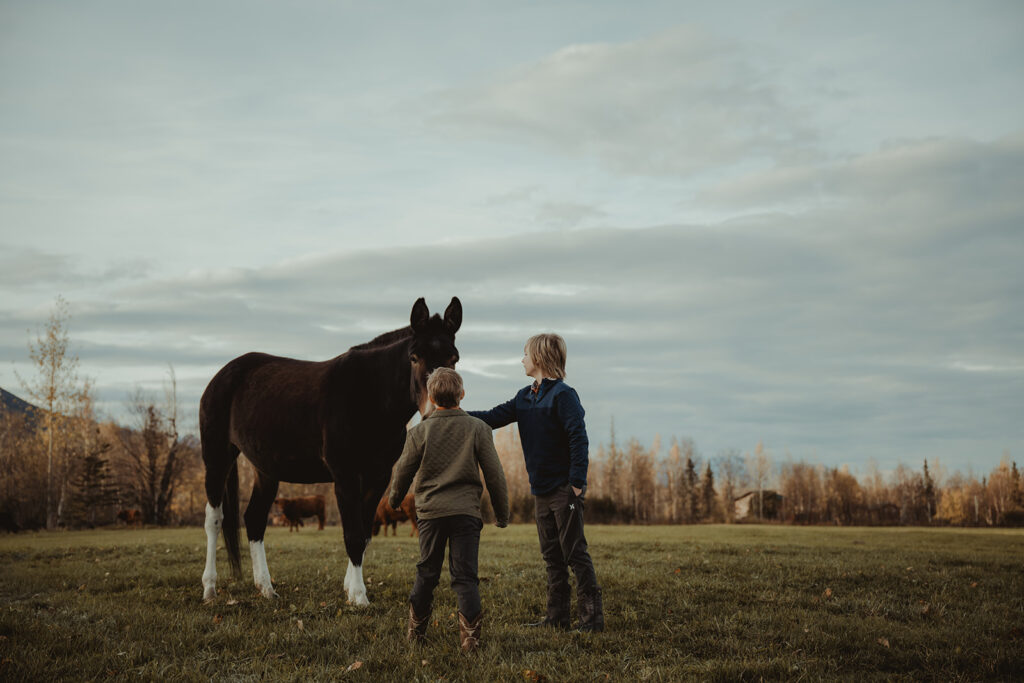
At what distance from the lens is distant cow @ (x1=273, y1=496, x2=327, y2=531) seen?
2545cm

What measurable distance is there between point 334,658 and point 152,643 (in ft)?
5.46

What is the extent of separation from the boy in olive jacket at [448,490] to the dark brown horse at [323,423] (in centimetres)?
68

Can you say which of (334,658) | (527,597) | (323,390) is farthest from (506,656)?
(323,390)

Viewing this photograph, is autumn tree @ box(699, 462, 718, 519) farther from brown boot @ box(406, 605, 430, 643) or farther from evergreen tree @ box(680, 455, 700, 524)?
brown boot @ box(406, 605, 430, 643)

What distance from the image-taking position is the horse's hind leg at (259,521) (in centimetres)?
760

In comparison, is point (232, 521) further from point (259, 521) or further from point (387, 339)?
point (387, 339)

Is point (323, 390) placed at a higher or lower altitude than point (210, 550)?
higher

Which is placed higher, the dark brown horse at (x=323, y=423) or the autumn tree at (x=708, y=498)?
the dark brown horse at (x=323, y=423)

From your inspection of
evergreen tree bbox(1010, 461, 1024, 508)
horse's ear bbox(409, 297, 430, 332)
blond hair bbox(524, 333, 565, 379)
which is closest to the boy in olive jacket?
blond hair bbox(524, 333, 565, 379)

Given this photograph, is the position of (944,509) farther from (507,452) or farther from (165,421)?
(165,421)

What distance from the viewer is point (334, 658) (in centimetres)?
494

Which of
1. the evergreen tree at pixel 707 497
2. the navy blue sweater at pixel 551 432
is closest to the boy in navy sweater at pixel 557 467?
the navy blue sweater at pixel 551 432

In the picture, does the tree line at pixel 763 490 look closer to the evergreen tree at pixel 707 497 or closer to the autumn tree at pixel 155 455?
the evergreen tree at pixel 707 497

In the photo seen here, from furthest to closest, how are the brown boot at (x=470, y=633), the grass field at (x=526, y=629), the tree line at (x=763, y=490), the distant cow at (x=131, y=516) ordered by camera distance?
the tree line at (x=763, y=490) → the distant cow at (x=131, y=516) → the brown boot at (x=470, y=633) → the grass field at (x=526, y=629)
